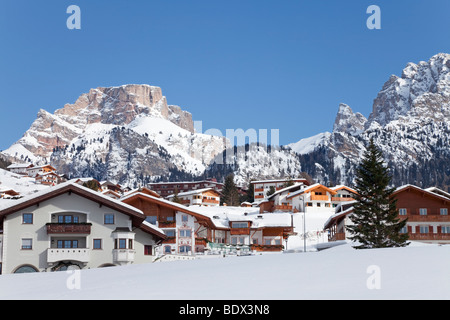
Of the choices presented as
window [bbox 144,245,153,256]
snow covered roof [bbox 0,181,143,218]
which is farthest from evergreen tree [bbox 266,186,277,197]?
snow covered roof [bbox 0,181,143,218]

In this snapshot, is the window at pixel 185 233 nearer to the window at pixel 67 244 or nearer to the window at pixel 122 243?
the window at pixel 122 243

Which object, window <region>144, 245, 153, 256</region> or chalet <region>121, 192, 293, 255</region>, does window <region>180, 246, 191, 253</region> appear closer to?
chalet <region>121, 192, 293, 255</region>

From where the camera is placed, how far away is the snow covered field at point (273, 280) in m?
14.2

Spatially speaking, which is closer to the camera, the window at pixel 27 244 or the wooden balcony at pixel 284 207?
the window at pixel 27 244

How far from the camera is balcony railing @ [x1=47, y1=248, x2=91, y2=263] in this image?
46281mm

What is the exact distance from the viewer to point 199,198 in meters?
148

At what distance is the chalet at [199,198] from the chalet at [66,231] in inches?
3741

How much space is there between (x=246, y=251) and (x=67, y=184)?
3338 cm

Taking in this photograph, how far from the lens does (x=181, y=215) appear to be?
7025cm

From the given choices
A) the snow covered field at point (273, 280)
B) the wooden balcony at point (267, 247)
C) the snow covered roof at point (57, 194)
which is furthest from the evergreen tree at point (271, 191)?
the snow covered field at point (273, 280)

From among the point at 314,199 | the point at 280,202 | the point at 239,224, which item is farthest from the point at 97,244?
the point at 280,202

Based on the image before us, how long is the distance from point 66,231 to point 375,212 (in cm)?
3164

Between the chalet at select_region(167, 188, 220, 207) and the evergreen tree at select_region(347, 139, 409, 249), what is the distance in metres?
89.8
